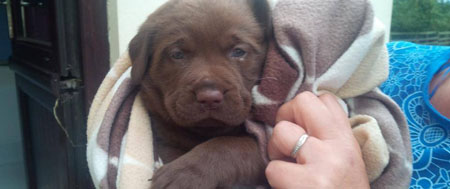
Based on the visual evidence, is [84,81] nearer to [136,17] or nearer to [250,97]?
[136,17]

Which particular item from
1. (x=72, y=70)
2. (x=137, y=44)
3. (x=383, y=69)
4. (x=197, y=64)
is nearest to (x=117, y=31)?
(x=72, y=70)

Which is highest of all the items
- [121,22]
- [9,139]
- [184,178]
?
[121,22]

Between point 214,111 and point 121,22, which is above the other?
point 121,22

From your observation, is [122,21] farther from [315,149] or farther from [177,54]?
[315,149]

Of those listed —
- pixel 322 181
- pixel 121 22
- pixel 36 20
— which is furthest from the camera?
pixel 36 20

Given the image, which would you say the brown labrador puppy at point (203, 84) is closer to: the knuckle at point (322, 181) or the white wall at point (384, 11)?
the knuckle at point (322, 181)

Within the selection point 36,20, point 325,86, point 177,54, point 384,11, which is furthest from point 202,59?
point 384,11
